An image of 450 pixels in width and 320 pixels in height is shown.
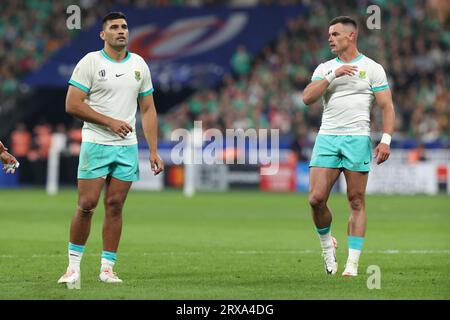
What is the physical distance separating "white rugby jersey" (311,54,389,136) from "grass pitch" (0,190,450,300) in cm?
157

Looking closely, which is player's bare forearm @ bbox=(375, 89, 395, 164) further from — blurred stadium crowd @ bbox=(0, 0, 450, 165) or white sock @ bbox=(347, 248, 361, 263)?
blurred stadium crowd @ bbox=(0, 0, 450, 165)

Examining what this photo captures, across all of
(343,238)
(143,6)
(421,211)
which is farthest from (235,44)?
(343,238)

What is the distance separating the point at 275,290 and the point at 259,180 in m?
21.8

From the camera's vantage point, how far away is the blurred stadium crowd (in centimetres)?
3269

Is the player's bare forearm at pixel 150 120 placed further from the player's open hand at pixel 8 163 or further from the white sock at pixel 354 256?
the white sock at pixel 354 256

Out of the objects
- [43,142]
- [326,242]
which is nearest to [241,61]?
[43,142]

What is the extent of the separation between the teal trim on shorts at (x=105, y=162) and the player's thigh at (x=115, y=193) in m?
0.05

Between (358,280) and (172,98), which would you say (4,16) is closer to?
(172,98)

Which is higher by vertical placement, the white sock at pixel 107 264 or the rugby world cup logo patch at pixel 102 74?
the rugby world cup logo patch at pixel 102 74

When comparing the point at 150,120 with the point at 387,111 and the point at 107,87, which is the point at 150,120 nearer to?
the point at 107,87

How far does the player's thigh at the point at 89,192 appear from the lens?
10492 millimetres

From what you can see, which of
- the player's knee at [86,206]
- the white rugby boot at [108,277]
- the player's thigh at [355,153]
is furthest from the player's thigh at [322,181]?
the player's knee at [86,206]

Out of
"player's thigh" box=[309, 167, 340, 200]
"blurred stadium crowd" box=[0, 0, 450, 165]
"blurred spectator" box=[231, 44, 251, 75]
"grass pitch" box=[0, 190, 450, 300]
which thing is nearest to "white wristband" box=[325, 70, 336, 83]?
"player's thigh" box=[309, 167, 340, 200]

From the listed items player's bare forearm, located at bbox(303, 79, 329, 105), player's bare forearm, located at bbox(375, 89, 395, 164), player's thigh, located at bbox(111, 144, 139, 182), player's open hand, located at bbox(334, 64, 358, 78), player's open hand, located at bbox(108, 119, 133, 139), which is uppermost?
player's open hand, located at bbox(334, 64, 358, 78)
